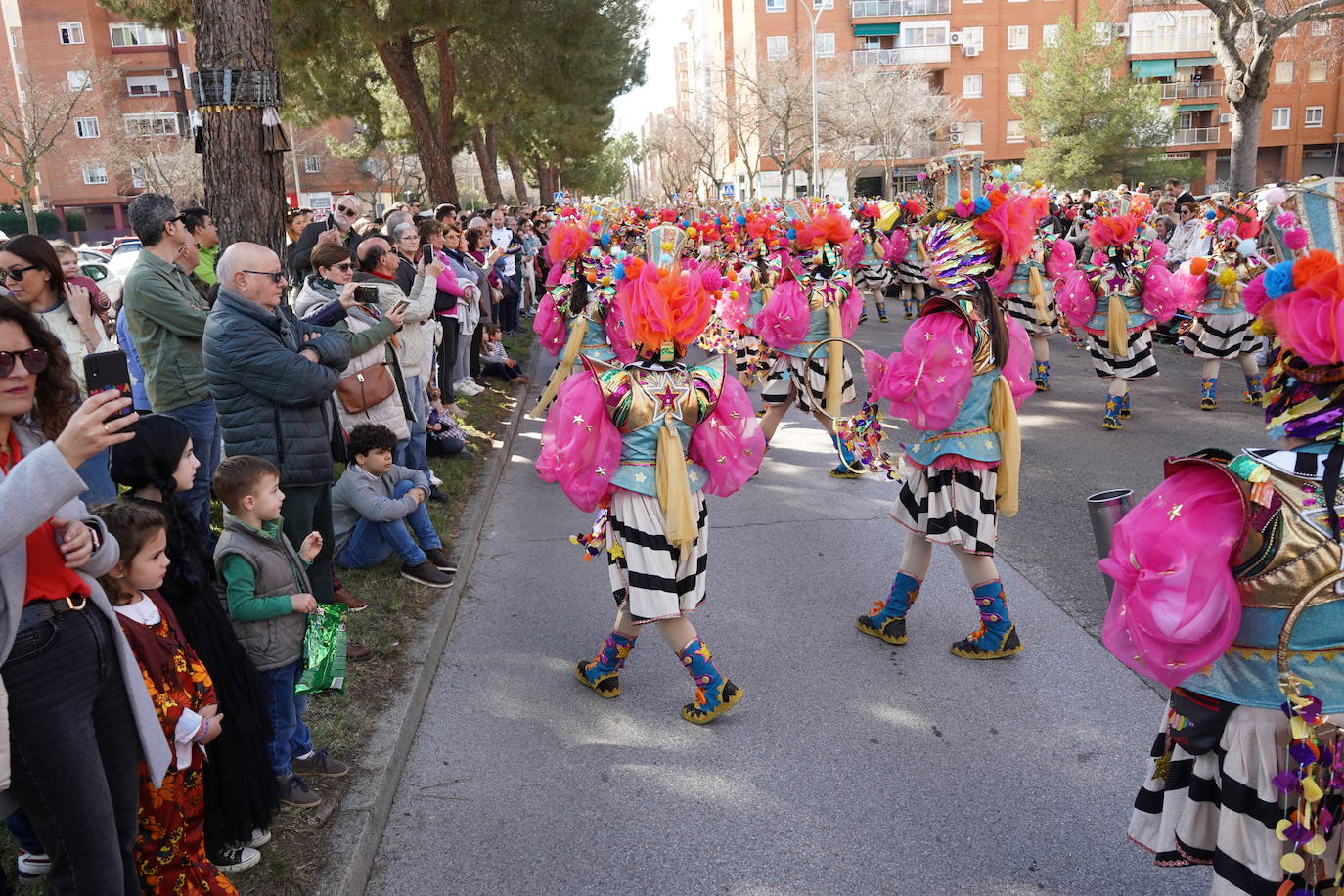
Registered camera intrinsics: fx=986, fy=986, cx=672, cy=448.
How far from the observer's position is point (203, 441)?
18.9ft

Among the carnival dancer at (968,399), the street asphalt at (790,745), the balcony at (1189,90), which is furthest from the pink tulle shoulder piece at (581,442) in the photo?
the balcony at (1189,90)

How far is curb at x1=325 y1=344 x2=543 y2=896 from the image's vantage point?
10.9 ft

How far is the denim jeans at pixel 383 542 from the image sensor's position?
5867 mm

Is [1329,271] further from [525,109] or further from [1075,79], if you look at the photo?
[1075,79]

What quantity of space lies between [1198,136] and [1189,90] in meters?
2.60

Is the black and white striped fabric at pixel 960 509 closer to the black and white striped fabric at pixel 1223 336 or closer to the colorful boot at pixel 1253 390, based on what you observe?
the black and white striped fabric at pixel 1223 336

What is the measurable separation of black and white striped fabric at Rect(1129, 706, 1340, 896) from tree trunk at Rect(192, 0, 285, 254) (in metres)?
6.42

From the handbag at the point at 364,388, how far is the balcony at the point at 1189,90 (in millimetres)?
60970

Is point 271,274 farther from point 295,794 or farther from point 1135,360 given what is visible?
point 1135,360

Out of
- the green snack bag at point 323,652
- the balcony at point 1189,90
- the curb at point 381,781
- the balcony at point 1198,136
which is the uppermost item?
the balcony at point 1189,90

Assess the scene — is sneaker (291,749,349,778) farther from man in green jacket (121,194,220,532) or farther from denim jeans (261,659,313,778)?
man in green jacket (121,194,220,532)

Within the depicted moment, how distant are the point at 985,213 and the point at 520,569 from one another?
3.57 m

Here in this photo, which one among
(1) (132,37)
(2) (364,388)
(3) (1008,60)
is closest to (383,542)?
(2) (364,388)

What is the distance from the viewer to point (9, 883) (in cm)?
308
